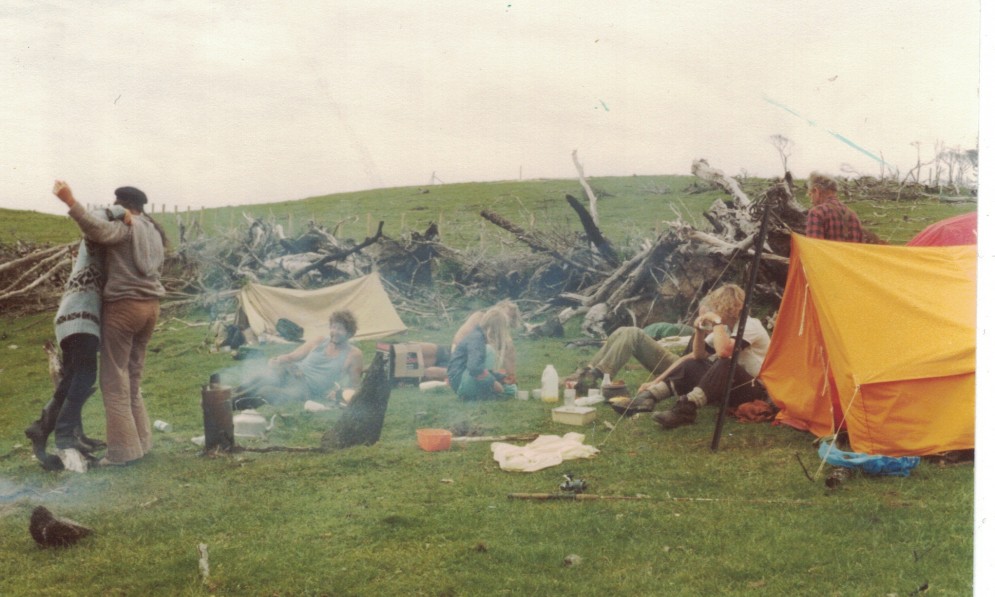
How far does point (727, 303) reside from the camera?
6145 mm

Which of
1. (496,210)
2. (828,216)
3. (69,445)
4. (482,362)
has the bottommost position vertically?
(69,445)

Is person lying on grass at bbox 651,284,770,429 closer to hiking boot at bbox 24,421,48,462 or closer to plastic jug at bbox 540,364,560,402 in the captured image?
plastic jug at bbox 540,364,560,402

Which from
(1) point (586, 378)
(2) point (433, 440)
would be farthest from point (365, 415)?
(1) point (586, 378)

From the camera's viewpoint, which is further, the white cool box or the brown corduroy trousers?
the white cool box

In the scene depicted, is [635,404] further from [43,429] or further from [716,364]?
[43,429]

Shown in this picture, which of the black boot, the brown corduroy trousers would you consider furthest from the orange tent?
the black boot

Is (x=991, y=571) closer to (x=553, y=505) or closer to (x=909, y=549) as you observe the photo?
(x=909, y=549)

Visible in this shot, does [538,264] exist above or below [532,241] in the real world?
below

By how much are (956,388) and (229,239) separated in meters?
6.71

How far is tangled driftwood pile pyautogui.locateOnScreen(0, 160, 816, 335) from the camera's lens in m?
7.92

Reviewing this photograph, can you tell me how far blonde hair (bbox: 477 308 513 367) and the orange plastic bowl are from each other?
5.67 ft

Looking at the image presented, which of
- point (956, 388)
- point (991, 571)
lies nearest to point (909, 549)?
point (991, 571)

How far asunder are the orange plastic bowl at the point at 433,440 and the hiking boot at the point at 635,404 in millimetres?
1401

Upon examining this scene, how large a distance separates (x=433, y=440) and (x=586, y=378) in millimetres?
1917
